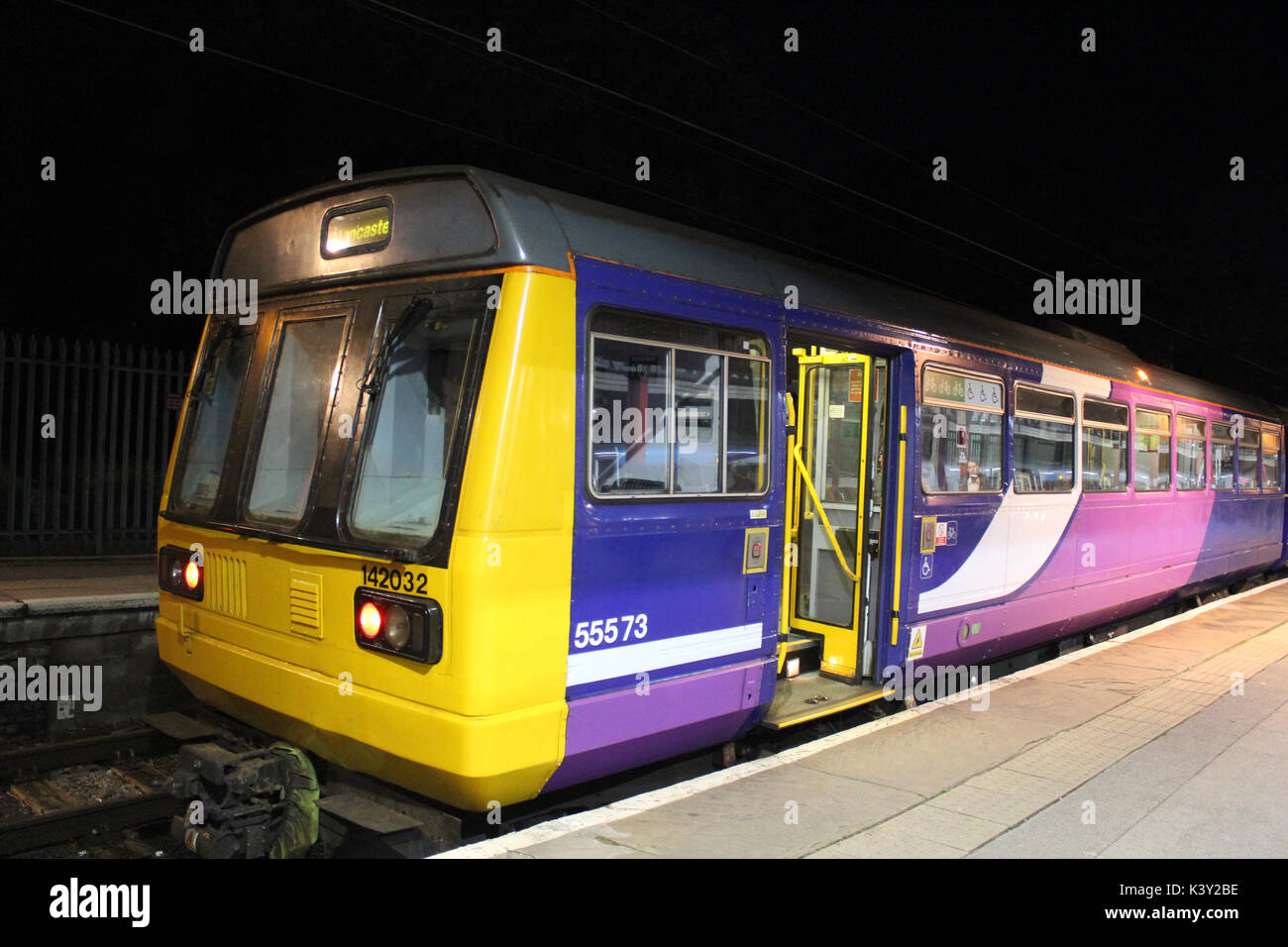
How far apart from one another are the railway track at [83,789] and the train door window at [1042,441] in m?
6.51

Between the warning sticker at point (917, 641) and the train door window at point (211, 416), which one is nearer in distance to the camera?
the train door window at point (211, 416)

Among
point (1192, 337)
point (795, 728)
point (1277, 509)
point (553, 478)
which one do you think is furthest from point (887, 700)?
point (1192, 337)

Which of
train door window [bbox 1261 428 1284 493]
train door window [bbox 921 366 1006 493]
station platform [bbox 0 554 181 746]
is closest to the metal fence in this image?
station platform [bbox 0 554 181 746]

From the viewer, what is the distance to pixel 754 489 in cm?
521

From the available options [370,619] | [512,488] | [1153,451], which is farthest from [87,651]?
[1153,451]

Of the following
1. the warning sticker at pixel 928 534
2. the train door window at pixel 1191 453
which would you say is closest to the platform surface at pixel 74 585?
the warning sticker at pixel 928 534

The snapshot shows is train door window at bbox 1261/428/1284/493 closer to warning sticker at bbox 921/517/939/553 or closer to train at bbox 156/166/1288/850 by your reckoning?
warning sticker at bbox 921/517/939/553

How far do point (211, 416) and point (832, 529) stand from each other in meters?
4.08

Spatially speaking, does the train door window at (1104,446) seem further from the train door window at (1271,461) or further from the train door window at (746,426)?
the train door window at (1271,461)

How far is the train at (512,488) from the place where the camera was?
3986mm

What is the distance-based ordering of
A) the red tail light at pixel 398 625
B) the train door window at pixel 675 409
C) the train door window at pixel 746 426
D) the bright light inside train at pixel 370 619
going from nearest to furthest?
the red tail light at pixel 398 625 < the bright light inside train at pixel 370 619 < the train door window at pixel 675 409 < the train door window at pixel 746 426

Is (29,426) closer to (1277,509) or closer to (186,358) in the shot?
(186,358)

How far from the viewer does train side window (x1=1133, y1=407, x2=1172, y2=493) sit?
33.9ft

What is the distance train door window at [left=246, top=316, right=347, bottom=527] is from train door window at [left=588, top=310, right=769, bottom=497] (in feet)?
4.22
